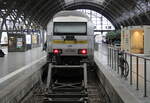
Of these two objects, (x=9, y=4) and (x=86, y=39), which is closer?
(x=86, y=39)

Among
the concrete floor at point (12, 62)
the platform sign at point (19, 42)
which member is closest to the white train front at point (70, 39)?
the concrete floor at point (12, 62)

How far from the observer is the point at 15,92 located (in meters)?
12.0

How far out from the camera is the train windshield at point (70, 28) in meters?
20.5

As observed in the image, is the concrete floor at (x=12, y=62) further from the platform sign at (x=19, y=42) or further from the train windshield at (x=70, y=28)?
the platform sign at (x=19, y=42)

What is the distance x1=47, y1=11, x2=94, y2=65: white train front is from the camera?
65.4ft

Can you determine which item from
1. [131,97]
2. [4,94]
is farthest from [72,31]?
[131,97]

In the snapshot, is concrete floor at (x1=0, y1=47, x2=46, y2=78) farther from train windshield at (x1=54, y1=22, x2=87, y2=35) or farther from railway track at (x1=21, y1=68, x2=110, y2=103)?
train windshield at (x1=54, y1=22, x2=87, y2=35)

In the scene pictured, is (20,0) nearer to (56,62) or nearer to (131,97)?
(56,62)

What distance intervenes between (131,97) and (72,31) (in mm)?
11759

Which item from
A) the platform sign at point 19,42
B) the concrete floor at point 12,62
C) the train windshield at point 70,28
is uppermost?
the train windshield at point 70,28

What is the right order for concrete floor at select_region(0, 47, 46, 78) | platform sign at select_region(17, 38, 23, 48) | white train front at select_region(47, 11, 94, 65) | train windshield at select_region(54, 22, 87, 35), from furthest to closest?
platform sign at select_region(17, 38, 23, 48)
train windshield at select_region(54, 22, 87, 35)
white train front at select_region(47, 11, 94, 65)
concrete floor at select_region(0, 47, 46, 78)

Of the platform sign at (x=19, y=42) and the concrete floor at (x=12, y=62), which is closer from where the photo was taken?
the concrete floor at (x=12, y=62)

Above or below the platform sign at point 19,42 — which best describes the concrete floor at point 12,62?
below

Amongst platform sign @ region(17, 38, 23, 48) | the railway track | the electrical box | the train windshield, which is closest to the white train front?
the train windshield
